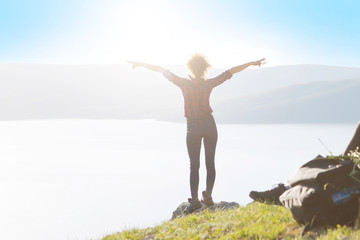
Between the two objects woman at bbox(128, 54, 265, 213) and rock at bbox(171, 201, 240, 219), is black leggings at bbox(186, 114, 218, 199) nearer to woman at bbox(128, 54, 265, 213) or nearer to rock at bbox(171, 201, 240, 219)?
woman at bbox(128, 54, 265, 213)

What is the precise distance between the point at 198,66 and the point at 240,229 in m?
2.90

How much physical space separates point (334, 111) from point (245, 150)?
5111cm

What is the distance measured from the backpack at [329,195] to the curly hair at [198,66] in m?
3.01

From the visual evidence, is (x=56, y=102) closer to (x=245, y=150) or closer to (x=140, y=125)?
(x=140, y=125)

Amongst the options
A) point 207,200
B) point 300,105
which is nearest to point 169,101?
point 300,105

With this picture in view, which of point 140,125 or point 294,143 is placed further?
point 140,125

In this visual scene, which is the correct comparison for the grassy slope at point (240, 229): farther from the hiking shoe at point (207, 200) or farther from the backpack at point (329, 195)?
the hiking shoe at point (207, 200)

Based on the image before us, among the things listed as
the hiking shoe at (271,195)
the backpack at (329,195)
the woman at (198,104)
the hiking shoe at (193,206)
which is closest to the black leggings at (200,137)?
the woman at (198,104)

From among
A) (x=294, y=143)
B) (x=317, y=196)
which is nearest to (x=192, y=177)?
(x=317, y=196)

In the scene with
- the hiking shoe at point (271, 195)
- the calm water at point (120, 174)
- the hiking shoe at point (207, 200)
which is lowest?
the hiking shoe at point (271, 195)

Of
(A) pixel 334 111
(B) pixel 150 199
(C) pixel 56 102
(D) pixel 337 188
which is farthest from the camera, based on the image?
(C) pixel 56 102

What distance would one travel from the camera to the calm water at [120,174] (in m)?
68.9

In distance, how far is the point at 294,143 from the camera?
112625 mm

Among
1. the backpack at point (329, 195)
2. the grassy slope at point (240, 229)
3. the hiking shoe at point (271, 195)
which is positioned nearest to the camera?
the backpack at point (329, 195)
